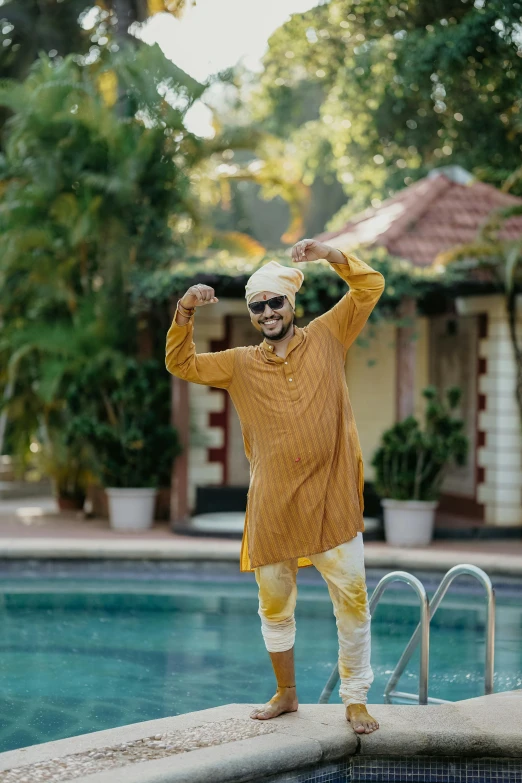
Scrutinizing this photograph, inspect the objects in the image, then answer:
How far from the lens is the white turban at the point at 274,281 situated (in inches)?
188

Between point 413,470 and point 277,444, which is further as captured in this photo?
point 413,470

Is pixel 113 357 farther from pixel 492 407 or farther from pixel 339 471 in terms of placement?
pixel 339 471

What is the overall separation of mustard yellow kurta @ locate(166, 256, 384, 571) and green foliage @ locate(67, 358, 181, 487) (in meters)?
8.08

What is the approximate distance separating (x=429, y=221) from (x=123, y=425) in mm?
4566

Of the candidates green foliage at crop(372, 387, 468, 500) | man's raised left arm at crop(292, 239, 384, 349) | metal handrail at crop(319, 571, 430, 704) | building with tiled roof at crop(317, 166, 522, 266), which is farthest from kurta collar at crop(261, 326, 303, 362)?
building with tiled roof at crop(317, 166, 522, 266)

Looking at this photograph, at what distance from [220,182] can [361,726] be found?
11207 millimetres

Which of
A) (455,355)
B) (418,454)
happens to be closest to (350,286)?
(418,454)

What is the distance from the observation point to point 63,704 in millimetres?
6609

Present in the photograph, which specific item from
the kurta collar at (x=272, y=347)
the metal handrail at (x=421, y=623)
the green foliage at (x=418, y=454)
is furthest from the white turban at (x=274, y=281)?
the green foliage at (x=418, y=454)

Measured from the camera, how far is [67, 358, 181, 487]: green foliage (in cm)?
1305

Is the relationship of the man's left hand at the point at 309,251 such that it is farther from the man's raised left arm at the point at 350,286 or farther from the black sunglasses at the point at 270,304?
the black sunglasses at the point at 270,304

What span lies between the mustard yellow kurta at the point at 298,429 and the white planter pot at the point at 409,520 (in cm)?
741

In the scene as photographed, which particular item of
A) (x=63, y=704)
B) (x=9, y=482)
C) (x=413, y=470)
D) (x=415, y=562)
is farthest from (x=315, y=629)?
(x=9, y=482)

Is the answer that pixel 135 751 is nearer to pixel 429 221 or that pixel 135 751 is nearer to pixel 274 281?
pixel 274 281
